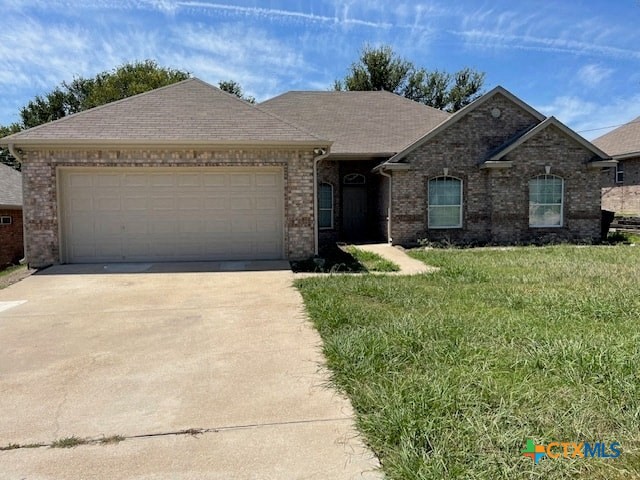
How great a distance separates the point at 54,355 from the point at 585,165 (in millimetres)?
15980

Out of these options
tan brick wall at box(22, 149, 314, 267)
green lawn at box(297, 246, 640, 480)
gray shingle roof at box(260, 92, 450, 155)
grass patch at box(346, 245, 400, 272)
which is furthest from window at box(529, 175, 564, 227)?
tan brick wall at box(22, 149, 314, 267)

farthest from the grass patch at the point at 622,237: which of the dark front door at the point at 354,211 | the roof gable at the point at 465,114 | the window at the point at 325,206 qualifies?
the window at the point at 325,206

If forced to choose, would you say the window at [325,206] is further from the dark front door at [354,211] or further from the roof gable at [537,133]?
the roof gable at [537,133]

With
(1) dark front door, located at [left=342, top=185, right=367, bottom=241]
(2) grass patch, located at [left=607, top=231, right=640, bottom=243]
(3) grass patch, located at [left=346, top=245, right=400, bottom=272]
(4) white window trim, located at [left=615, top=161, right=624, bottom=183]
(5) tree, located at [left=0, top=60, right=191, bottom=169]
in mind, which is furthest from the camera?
(5) tree, located at [left=0, top=60, right=191, bottom=169]

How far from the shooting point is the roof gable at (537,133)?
14141 mm

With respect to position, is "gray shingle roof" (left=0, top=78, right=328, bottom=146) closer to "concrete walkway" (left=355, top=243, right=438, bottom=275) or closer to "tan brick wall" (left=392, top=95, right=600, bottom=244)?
"concrete walkway" (left=355, top=243, right=438, bottom=275)

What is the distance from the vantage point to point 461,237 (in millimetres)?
14578

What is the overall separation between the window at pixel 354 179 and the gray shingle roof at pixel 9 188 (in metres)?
12.3

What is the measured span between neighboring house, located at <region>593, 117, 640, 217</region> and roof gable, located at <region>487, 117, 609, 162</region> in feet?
23.0

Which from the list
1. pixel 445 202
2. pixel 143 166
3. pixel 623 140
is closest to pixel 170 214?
pixel 143 166

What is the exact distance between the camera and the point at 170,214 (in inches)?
432

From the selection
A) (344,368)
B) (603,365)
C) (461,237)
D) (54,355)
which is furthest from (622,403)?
(461,237)

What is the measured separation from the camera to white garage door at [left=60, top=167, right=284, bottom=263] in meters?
10.7

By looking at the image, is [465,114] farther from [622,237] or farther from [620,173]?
[620,173]
